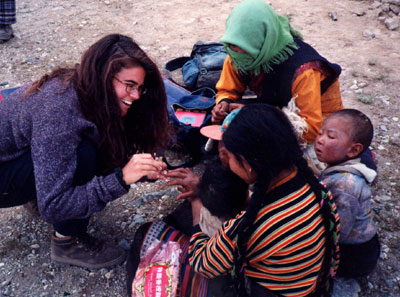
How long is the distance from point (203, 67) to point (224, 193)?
2.18 m

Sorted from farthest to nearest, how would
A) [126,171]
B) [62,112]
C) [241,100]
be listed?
[241,100] < [126,171] < [62,112]

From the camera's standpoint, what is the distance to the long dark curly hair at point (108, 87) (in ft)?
6.23

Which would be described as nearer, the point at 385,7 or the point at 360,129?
the point at 360,129

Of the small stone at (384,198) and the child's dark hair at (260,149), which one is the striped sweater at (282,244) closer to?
the child's dark hair at (260,149)

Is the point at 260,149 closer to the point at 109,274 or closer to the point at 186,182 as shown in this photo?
the point at 186,182

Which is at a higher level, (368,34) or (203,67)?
(203,67)

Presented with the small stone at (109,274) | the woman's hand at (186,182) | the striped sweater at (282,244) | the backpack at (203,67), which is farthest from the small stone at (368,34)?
the small stone at (109,274)

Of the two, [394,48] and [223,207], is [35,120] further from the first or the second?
[394,48]

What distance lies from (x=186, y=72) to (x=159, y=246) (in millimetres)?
2234

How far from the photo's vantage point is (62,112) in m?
1.79

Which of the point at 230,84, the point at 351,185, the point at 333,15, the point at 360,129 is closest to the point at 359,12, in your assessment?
the point at 333,15

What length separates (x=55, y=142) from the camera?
5.78 feet

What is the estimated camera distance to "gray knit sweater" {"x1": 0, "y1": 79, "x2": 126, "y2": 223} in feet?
5.79

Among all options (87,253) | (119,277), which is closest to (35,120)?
(87,253)
